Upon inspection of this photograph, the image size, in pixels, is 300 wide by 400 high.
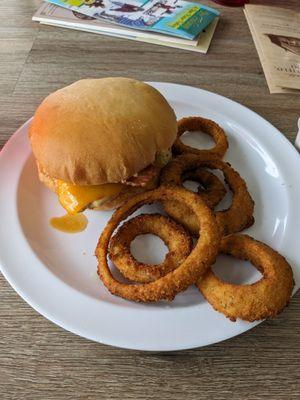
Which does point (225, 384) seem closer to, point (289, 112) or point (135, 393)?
point (135, 393)

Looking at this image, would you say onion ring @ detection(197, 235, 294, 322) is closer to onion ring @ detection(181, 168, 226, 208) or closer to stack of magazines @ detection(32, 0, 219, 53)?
onion ring @ detection(181, 168, 226, 208)

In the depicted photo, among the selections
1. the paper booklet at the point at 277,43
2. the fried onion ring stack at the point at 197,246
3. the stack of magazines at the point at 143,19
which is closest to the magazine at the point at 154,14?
the stack of magazines at the point at 143,19

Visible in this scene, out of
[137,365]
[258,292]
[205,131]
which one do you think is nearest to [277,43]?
[205,131]

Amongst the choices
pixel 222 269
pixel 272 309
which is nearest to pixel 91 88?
pixel 222 269

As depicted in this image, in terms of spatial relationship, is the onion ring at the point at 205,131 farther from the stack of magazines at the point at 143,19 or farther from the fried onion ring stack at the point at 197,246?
the stack of magazines at the point at 143,19

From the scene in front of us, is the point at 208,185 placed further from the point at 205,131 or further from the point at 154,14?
the point at 154,14

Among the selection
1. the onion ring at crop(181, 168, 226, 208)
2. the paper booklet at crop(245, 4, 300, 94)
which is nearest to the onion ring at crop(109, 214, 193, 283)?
the onion ring at crop(181, 168, 226, 208)

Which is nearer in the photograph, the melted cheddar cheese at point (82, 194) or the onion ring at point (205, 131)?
the melted cheddar cheese at point (82, 194)
